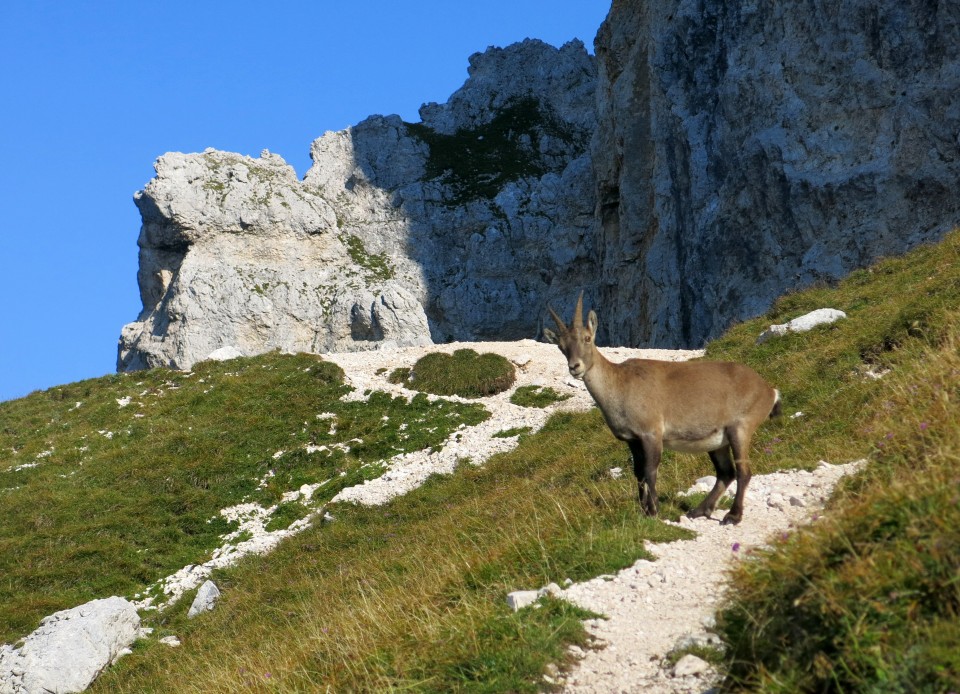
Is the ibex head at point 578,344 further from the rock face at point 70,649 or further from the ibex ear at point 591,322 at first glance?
the rock face at point 70,649

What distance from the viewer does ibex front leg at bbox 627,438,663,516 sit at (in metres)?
10.9

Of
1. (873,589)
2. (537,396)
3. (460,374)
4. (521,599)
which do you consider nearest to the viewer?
(873,589)

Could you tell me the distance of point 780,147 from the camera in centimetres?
4909

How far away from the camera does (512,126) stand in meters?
98.8

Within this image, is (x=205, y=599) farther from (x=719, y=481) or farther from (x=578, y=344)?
(x=719, y=481)

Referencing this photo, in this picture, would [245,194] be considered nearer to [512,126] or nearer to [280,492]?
[512,126]

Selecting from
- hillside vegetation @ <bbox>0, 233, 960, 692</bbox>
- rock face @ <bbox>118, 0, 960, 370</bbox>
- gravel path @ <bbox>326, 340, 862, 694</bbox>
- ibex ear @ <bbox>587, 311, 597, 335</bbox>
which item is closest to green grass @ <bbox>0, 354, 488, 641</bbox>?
hillside vegetation @ <bbox>0, 233, 960, 692</bbox>

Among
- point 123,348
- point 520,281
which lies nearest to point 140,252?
point 123,348

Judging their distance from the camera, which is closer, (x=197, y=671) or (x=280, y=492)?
(x=197, y=671)

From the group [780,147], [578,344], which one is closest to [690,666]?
[578,344]

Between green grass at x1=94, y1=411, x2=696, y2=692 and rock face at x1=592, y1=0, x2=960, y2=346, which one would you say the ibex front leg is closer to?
green grass at x1=94, y1=411, x2=696, y2=692

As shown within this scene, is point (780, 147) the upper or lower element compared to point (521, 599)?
upper

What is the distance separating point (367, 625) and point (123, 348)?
78.4m

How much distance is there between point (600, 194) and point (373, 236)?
24.5 metres
